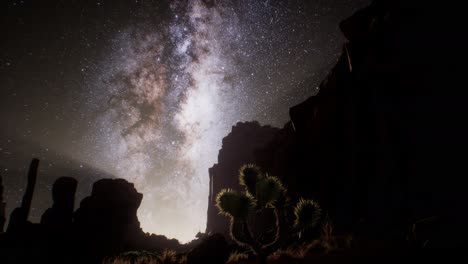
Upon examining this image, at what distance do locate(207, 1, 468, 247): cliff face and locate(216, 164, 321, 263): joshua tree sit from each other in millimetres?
2792

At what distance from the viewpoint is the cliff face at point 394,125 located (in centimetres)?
921

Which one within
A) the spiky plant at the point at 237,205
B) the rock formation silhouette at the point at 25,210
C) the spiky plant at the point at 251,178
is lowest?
the spiky plant at the point at 237,205

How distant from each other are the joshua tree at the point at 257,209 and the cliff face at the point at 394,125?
2792mm

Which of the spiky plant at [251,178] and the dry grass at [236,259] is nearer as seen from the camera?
the dry grass at [236,259]

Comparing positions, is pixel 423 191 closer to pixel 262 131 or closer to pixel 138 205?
pixel 138 205

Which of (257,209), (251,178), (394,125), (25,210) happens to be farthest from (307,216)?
(25,210)

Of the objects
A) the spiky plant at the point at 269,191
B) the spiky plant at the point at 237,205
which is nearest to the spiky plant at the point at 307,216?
the spiky plant at the point at 269,191

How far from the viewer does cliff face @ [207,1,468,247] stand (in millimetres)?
9211

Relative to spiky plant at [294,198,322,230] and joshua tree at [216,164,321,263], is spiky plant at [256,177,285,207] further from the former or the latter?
spiky plant at [294,198,322,230]

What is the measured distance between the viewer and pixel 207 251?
9.22 meters

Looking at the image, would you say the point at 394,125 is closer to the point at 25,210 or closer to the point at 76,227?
the point at 76,227

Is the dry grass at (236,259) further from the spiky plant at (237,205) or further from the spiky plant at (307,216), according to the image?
the spiky plant at (307,216)

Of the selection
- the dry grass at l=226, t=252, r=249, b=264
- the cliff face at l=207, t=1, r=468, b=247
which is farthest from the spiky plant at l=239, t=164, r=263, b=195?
the cliff face at l=207, t=1, r=468, b=247

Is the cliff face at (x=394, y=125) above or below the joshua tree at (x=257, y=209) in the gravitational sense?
above
